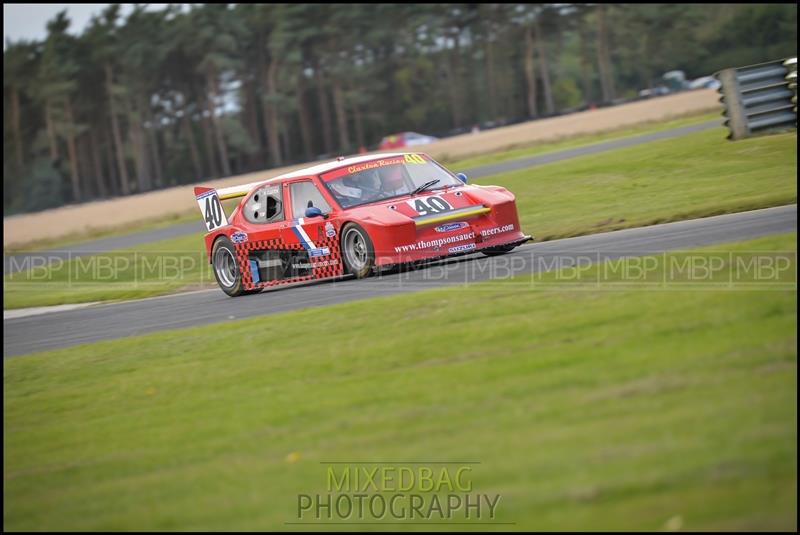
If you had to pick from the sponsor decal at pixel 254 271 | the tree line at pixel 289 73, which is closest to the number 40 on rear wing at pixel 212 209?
the sponsor decal at pixel 254 271

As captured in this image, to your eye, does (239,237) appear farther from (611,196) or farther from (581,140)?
(581,140)

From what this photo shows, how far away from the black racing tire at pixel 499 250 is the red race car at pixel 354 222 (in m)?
0.02

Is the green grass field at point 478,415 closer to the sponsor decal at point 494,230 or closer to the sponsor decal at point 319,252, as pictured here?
the sponsor decal at point 494,230

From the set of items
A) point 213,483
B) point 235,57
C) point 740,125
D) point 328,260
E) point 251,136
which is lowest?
point 213,483

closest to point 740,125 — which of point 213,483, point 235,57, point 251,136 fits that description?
point 213,483

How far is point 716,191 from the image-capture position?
1522cm

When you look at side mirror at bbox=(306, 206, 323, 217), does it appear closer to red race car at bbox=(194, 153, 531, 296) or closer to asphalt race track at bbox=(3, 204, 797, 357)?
red race car at bbox=(194, 153, 531, 296)

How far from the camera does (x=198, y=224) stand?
29.6 metres

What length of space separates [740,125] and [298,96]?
68.8 metres

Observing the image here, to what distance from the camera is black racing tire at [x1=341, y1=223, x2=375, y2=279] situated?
11.8 m

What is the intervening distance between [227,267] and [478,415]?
8.95 metres

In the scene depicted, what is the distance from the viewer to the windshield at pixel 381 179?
40.9 ft

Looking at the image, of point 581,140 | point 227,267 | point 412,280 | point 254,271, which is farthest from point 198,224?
point 412,280

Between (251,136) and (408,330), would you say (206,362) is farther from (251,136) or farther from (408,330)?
(251,136)
